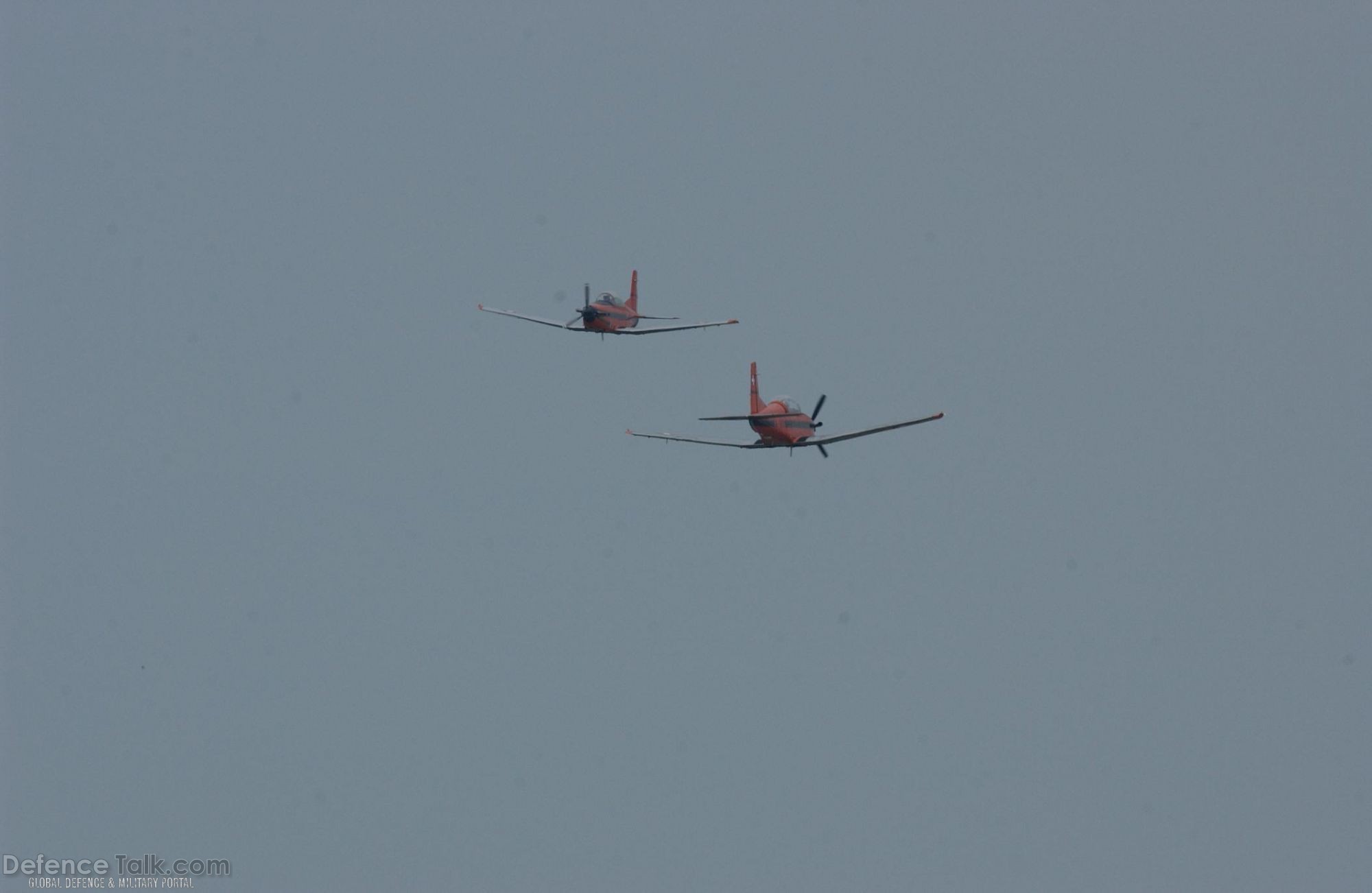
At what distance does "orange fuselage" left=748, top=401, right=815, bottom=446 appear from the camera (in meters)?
Answer: 78.5

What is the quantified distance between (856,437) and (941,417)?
6.51 meters

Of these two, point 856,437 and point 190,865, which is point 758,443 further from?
point 190,865

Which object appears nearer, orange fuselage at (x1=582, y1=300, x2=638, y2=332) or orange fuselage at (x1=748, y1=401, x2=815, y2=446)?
orange fuselage at (x1=748, y1=401, x2=815, y2=446)

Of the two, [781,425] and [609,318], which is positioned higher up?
[609,318]

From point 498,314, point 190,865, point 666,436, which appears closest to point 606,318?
point 498,314

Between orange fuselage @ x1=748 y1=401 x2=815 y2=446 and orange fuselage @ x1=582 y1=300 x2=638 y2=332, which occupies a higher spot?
orange fuselage @ x1=582 y1=300 x2=638 y2=332

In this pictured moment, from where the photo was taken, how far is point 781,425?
3093 inches

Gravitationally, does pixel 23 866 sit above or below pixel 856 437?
below

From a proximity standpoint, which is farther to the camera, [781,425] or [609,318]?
[609,318]

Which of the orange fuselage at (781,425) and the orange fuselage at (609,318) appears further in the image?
the orange fuselage at (609,318)

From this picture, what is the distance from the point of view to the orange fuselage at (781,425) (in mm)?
78500

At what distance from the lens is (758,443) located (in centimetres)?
7944

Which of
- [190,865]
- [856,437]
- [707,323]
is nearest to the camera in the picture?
[856,437]

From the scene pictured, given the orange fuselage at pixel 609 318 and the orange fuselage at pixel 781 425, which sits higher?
the orange fuselage at pixel 609 318
